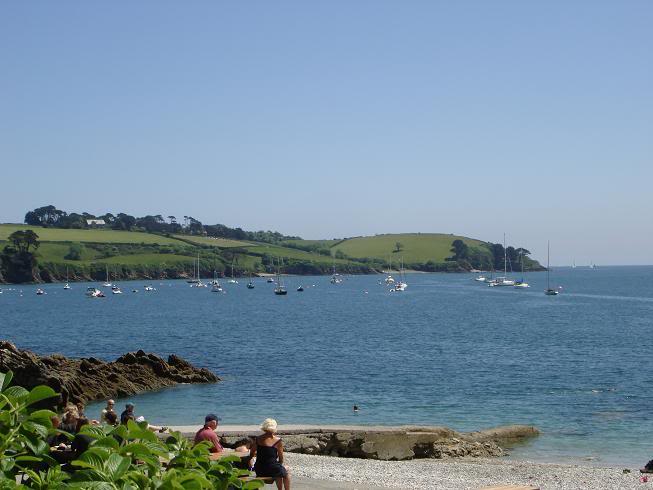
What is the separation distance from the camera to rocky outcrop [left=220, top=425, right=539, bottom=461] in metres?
23.7

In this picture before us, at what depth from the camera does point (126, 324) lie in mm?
95250

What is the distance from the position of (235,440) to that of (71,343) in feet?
174

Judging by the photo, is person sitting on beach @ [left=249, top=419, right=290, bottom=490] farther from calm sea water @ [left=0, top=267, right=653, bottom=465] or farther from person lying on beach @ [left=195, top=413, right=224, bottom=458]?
calm sea water @ [left=0, top=267, right=653, bottom=465]

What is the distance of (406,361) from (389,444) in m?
32.6

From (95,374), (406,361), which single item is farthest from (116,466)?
(406,361)

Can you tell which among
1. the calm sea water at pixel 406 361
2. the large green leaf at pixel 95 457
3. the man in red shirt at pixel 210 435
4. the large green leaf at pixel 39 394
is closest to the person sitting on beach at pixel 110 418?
the man in red shirt at pixel 210 435

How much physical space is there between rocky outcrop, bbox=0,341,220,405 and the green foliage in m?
29.9

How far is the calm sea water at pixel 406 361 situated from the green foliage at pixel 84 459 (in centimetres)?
2406

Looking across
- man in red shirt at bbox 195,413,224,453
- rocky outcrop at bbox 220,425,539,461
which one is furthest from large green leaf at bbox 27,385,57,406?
rocky outcrop at bbox 220,425,539,461

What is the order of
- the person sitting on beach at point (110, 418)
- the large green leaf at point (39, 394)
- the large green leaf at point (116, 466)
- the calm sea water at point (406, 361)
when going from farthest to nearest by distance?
1. the calm sea water at point (406, 361)
2. the person sitting on beach at point (110, 418)
3. the large green leaf at point (39, 394)
4. the large green leaf at point (116, 466)

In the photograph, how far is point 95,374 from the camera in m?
42.8

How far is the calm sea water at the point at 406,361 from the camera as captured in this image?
34875 millimetres

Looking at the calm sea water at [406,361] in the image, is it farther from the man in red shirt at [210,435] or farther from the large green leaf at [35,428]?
the large green leaf at [35,428]

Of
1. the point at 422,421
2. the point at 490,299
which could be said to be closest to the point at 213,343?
the point at 422,421
